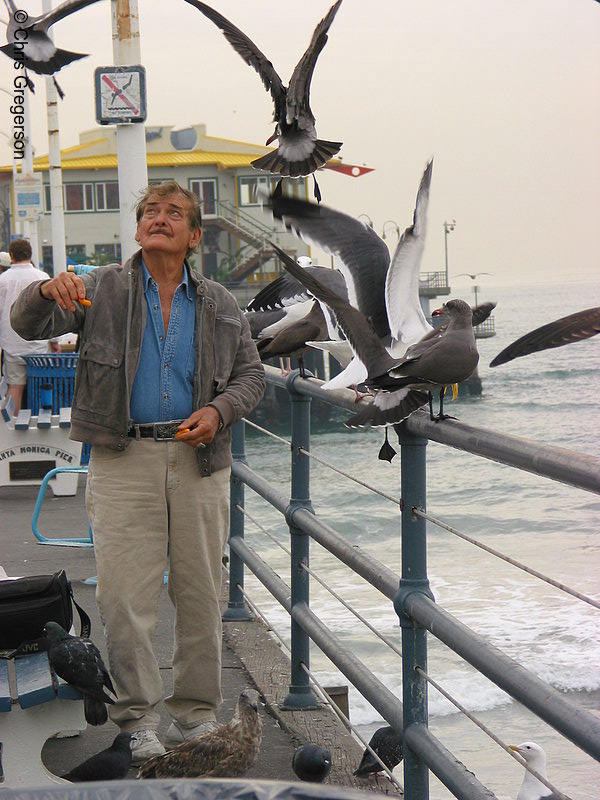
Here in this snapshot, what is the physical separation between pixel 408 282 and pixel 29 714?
1.82 meters

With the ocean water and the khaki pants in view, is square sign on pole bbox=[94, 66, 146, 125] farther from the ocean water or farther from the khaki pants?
the khaki pants

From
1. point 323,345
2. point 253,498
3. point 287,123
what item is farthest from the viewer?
point 253,498

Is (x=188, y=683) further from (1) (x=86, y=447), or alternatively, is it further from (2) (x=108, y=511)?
(1) (x=86, y=447)

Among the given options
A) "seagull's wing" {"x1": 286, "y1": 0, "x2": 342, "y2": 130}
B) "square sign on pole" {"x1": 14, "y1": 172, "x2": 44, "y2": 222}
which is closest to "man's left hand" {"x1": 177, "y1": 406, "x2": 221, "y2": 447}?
"seagull's wing" {"x1": 286, "y1": 0, "x2": 342, "y2": 130}

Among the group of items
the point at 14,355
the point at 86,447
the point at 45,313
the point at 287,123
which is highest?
the point at 287,123

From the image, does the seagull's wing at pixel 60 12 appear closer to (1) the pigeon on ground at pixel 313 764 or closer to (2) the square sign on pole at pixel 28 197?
(1) the pigeon on ground at pixel 313 764

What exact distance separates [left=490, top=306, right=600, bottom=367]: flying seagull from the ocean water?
356 millimetres

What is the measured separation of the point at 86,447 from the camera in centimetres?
1016

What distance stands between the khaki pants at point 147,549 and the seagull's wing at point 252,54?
2239 mm

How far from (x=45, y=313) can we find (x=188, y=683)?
1.36m

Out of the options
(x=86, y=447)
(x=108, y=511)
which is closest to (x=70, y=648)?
(x=108, y=511)

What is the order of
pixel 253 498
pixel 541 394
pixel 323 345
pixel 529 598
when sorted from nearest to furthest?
pixel 323 345, pixel 529 598, pixel 253 498, pixel 541 394

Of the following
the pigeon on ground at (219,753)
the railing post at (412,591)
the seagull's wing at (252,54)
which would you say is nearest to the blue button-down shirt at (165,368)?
the pigeon on ground at (219,753)

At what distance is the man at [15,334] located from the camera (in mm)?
10734
